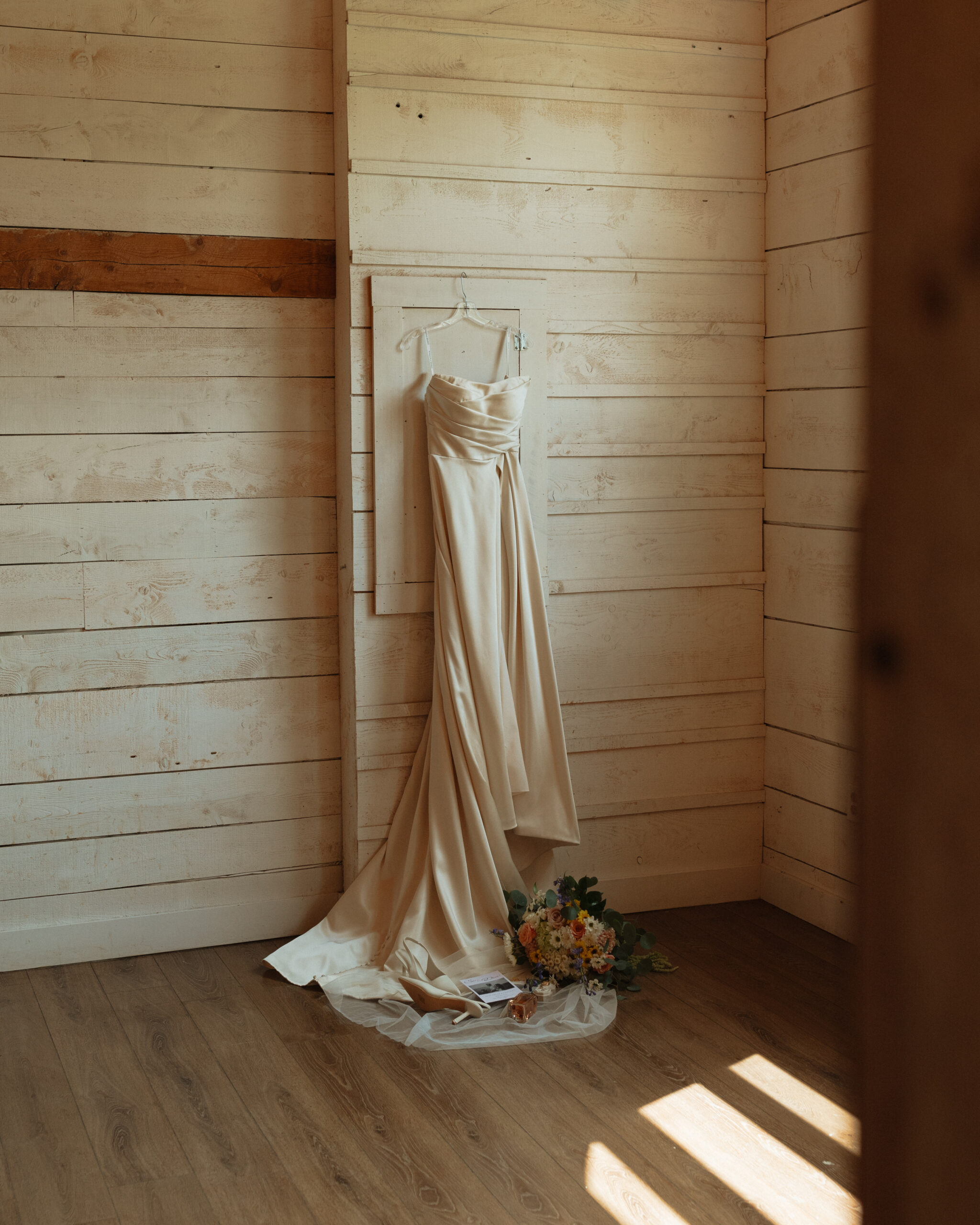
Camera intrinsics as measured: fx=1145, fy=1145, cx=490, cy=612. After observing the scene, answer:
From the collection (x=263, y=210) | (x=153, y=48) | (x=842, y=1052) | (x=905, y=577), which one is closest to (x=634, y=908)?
(x=842, y=1052)

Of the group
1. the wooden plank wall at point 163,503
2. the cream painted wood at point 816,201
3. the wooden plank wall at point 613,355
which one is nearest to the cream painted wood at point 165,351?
the wooden plank wall at point 163,503

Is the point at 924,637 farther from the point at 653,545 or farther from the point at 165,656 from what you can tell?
A: the point at 653,545

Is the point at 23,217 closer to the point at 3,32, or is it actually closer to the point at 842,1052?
the point at 3,32

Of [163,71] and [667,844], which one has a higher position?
[163,71]

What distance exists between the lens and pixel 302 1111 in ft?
7.88

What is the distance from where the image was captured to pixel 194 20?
10.2 feet

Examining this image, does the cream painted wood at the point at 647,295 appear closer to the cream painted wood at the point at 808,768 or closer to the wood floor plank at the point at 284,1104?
the cream painted wood at the point at 808,768

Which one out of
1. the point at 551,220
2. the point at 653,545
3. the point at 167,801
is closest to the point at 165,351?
the point at 551,220

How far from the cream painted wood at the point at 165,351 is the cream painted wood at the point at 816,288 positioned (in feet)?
4.48

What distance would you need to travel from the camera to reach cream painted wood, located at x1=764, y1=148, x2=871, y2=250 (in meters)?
3.19

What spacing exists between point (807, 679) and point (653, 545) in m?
0.62

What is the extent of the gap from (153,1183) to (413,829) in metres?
1.21

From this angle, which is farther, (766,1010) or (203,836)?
(203,836)

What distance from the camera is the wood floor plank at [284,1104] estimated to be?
2.09 metres
